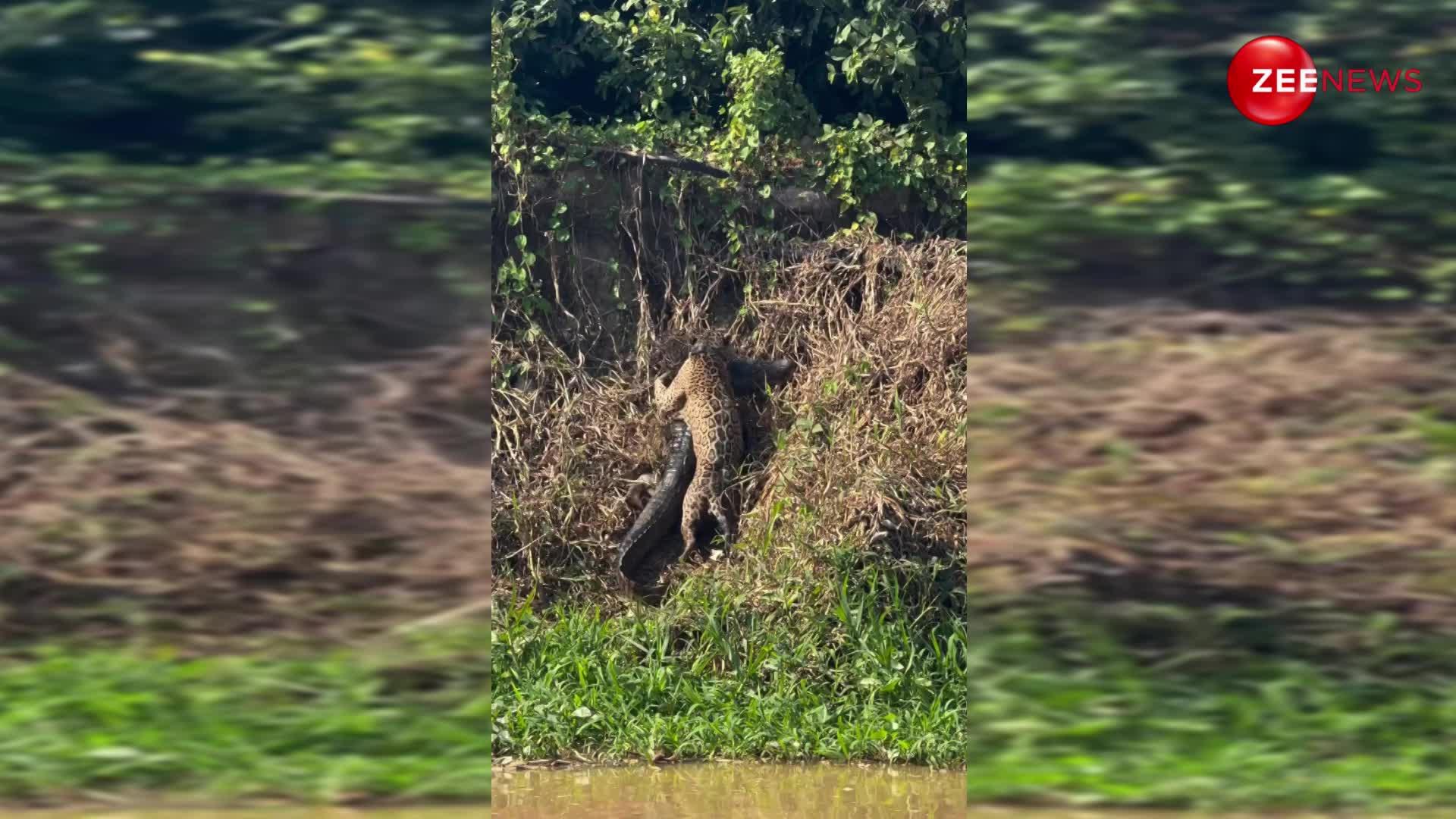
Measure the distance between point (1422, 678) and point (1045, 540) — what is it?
100 centimetres

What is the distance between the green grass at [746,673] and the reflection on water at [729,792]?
0.47 ft

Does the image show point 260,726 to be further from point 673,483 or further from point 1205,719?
point 673,483

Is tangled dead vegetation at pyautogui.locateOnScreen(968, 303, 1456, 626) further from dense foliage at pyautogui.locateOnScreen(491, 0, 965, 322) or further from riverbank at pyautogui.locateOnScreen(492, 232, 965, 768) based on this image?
dense foliage at pyautogui.locateOnScreen(491, 0, 965, 322)

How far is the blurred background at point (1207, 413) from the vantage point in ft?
11.5

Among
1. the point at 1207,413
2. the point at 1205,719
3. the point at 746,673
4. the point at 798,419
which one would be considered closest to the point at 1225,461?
the point at 1207,413

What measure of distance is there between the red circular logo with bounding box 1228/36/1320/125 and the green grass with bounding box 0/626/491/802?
2423mm

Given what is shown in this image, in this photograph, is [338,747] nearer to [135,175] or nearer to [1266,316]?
[135,175]

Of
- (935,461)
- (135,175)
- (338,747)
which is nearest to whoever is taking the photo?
(338,747)

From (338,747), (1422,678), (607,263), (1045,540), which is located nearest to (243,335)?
(338,747)

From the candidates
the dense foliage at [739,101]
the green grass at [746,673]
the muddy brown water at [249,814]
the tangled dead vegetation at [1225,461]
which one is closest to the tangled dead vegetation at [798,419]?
the green grass at [746,673]

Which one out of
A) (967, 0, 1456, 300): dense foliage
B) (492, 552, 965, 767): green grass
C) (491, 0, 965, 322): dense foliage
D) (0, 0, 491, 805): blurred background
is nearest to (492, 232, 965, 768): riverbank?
(492, 552, 965, 767): green grass

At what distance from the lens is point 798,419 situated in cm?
737

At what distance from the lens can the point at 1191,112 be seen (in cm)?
367

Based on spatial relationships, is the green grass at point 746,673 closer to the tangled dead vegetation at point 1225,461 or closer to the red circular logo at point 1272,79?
the tangled dead vegetation at point 1225,461
